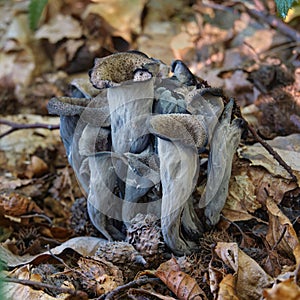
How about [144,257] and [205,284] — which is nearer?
[205,284]

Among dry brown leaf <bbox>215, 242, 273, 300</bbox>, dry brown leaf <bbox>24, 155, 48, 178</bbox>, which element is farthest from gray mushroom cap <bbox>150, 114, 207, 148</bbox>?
dry brown leaf <bbox>24, 155, 48, 178</bbox>

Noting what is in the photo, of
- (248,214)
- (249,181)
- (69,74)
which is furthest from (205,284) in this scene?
(69,74)

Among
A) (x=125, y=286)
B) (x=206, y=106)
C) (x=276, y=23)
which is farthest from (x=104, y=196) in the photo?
(x=276, y=23)

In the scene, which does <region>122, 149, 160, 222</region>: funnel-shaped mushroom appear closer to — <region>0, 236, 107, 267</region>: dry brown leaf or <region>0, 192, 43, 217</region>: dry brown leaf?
<region>0, 236, 107, 267</region>: dry brown leaf

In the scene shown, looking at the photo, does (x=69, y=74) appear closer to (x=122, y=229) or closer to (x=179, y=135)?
(x=122, y=229)

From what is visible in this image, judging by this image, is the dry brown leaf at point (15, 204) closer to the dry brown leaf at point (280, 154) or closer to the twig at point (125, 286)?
the twig at point (125, 286)
